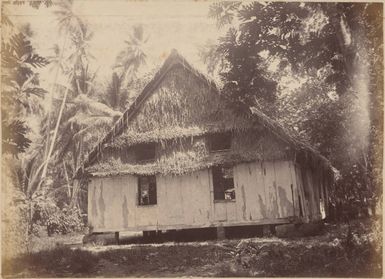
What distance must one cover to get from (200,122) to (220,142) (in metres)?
0.69

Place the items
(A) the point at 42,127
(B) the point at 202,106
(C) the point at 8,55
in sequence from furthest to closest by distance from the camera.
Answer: (B) the point at 202,106 < (A) the point at 42,127 < (C) the point at 8,55

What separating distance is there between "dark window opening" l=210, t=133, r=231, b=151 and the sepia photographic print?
0.03m

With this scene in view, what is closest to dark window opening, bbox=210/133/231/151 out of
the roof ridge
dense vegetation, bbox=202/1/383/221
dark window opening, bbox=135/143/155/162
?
the roof ridge

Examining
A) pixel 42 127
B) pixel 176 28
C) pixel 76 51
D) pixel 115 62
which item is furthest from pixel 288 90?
pixel 42 127

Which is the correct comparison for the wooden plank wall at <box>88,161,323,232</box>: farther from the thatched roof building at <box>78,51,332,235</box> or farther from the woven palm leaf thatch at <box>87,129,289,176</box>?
the woven palm leaf thatch at <box>87,129,289,176</box>

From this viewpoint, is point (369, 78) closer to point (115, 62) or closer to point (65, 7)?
point (115, 62)

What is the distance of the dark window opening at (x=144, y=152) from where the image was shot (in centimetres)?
1129

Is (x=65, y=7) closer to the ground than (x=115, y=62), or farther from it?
farther from it

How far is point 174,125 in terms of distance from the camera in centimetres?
1087

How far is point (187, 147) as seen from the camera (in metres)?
10.9

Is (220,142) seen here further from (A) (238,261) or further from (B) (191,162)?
(A) (238,261)

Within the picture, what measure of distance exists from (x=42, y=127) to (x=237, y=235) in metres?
4.85

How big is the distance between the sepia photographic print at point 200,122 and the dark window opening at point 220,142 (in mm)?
27

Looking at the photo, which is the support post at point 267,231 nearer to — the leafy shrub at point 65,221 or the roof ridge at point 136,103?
the roof ridge at point 136,103
